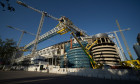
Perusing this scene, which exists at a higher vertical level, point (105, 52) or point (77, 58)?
point (105, 52)

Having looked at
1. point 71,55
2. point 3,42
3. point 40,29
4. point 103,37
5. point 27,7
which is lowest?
point 71,55

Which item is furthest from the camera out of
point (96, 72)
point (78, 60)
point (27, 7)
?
point (78, 60)

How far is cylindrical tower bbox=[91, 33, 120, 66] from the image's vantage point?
40.4 m

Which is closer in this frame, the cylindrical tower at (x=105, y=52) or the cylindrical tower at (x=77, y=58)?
the cylindrical tower at (x=105, y=52)

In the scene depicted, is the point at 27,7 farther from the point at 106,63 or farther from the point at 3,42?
the point at 106,63

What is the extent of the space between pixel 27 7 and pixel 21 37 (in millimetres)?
35983

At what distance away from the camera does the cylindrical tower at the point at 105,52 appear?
40375 mm

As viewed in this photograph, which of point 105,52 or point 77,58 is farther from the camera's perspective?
point 77,58

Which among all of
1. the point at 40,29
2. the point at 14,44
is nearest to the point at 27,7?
the point at 40,29

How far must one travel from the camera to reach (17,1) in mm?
35719

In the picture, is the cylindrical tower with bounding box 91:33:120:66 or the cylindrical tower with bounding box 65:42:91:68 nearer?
the cylindrical tower with bounding box 91:33:120:66

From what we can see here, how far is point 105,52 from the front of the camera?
42.2 m

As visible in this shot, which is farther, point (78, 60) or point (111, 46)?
point (78, 60)

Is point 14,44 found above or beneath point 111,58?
above
